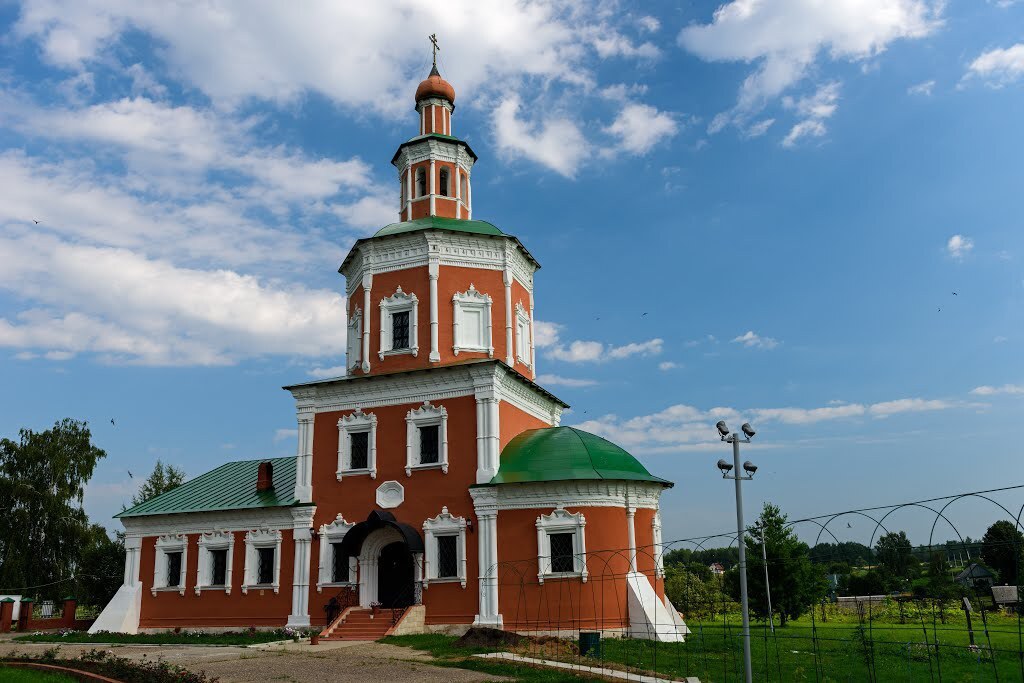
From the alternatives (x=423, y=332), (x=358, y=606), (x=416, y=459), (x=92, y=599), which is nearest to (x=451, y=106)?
(x=423, y=332)

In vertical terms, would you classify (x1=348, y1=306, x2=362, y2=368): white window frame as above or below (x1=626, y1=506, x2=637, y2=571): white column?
above

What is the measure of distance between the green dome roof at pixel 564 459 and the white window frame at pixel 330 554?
5039 millimetres

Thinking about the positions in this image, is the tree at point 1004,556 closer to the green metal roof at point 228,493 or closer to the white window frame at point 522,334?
the white window frame at point 522,334

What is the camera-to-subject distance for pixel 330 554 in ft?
80.9

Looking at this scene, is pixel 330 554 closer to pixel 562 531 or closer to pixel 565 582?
pixel 562 531

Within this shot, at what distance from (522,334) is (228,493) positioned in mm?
11637

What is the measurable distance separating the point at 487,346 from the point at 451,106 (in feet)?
33.8

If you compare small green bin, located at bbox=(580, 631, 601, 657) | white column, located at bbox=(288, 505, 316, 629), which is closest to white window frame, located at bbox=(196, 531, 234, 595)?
white column, located at bbox=(288, 505, 316, 629)

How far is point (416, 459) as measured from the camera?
80.3 ft

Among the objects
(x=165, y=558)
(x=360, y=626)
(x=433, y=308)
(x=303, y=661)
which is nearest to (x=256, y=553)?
(x=165, y=558)

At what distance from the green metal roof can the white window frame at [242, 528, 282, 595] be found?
0.87 m

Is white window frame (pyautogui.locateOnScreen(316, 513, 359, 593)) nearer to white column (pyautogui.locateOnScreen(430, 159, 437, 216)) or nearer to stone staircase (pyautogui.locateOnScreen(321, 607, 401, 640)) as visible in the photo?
stone staircase (pyautogui.locateOnScreen(321, 607, 401, 640))

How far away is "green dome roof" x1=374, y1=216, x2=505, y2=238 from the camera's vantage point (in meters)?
27.0

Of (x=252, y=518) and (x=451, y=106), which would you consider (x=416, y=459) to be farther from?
(x=451, y=106)
